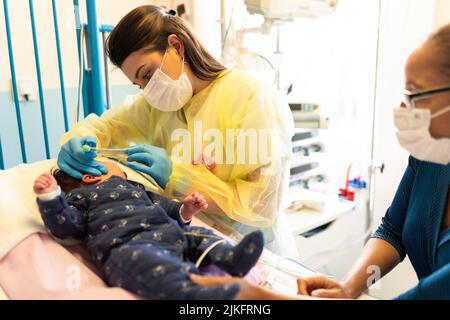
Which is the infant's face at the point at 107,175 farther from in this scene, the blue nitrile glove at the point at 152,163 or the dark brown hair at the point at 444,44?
the dark brown hair at the point at 444,44

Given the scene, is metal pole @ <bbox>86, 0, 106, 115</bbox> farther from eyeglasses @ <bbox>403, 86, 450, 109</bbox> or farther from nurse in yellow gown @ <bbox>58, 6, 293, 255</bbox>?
eyeglasses @ <bbox>403, 86, 450, 109</bbox>

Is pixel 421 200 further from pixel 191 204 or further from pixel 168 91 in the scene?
pixel 168 91

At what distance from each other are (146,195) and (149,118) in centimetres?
48

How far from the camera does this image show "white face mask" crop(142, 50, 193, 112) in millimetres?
1146

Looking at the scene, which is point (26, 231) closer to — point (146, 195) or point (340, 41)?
point (146, 195)

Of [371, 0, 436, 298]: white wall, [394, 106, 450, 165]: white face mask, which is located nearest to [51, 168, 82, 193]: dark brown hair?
[394, 106, 450, 165]: white face mask

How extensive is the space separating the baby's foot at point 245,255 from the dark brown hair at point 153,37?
64 centimetres

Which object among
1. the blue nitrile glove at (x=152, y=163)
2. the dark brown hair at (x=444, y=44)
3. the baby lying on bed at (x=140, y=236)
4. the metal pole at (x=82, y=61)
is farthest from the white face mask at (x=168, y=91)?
the dark brown hair at (x=444, y=44)

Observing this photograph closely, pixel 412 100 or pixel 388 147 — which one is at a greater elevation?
pixel 412 100

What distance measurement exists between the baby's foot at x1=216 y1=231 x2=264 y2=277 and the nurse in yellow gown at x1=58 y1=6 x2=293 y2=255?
0.34 metres

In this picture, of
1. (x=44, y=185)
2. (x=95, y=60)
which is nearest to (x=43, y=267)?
(x=44, y=185)

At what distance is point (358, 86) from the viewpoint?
2088 millimetres
